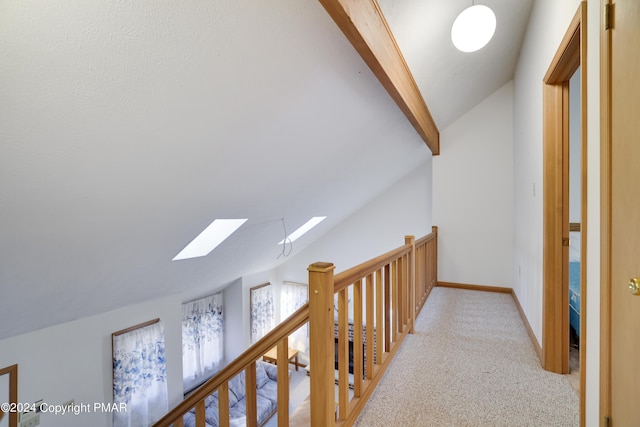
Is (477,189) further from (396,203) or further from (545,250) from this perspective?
(545,250)

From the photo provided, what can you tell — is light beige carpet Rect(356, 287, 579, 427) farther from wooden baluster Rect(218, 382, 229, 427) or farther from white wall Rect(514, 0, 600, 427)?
wooden baluster Rect(218, 382, 229, 427)

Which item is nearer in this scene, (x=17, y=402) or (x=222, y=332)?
(x=17, y=402)

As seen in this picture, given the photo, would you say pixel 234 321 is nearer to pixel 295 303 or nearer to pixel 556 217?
pixel 295 303

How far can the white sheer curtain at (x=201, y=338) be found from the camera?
19.6ft

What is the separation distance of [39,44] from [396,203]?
5.40 m

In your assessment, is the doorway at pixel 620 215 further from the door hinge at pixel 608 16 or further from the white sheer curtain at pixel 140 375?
the white sheer curtain at pixel 140 375

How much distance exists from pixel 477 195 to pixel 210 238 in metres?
3.63

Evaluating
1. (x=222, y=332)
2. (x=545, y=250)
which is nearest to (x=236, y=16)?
(x=545, y=250)

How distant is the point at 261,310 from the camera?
7.00m

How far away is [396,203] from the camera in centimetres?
592

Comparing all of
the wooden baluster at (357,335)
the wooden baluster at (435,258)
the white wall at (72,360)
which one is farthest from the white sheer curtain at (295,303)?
the wooden baluster at (357,335)

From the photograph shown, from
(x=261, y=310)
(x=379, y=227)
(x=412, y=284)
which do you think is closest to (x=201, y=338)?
(x=261, y=310)

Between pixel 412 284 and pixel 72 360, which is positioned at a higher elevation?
pixel 412 284

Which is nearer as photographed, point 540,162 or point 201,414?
point 201,414
